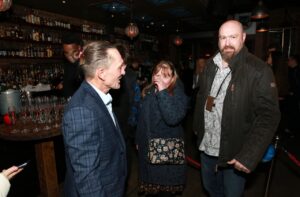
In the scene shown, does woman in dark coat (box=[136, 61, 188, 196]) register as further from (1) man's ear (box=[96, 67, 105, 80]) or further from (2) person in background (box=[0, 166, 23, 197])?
(2) person in background (box=[0, 166, 23, 197])

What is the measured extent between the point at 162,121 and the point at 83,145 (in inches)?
44.2

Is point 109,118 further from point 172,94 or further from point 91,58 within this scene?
point 172,94

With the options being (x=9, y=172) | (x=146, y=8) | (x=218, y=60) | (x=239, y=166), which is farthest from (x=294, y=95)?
(x=9, y=172)

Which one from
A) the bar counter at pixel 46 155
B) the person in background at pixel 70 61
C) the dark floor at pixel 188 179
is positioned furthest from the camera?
the person in background at pixel 70 61

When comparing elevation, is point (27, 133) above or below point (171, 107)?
below

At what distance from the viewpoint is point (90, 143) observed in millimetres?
1198

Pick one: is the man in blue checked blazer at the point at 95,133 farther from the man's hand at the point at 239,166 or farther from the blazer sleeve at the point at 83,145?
the man's hand at the point at 239,166

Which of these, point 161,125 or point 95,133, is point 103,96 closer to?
point 95,133

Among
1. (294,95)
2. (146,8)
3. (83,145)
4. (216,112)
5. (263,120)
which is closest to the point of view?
(83,145)

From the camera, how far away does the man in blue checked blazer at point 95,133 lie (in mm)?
1192

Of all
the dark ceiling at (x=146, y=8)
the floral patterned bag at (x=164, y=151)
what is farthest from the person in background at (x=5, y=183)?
the dark ceiling at (x=146, y=8)

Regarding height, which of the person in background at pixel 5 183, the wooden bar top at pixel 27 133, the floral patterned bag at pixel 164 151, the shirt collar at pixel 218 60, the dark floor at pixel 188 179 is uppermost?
the shirt collar at pixel 218 60

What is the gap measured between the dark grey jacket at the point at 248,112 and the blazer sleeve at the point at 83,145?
105 centimetres

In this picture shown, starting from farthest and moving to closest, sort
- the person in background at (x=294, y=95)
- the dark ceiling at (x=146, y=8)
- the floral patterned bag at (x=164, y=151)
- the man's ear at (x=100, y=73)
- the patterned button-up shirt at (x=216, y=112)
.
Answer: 1. the dark ceiling at (x=146, y=8)
2. the person in background at (x=294, y=95)
3. the floral patterned bag at (x=164, y=151)
4. the patterned button-up shirt at (x=216, y=112)
5. the man's ear at (x=100, y=73)
